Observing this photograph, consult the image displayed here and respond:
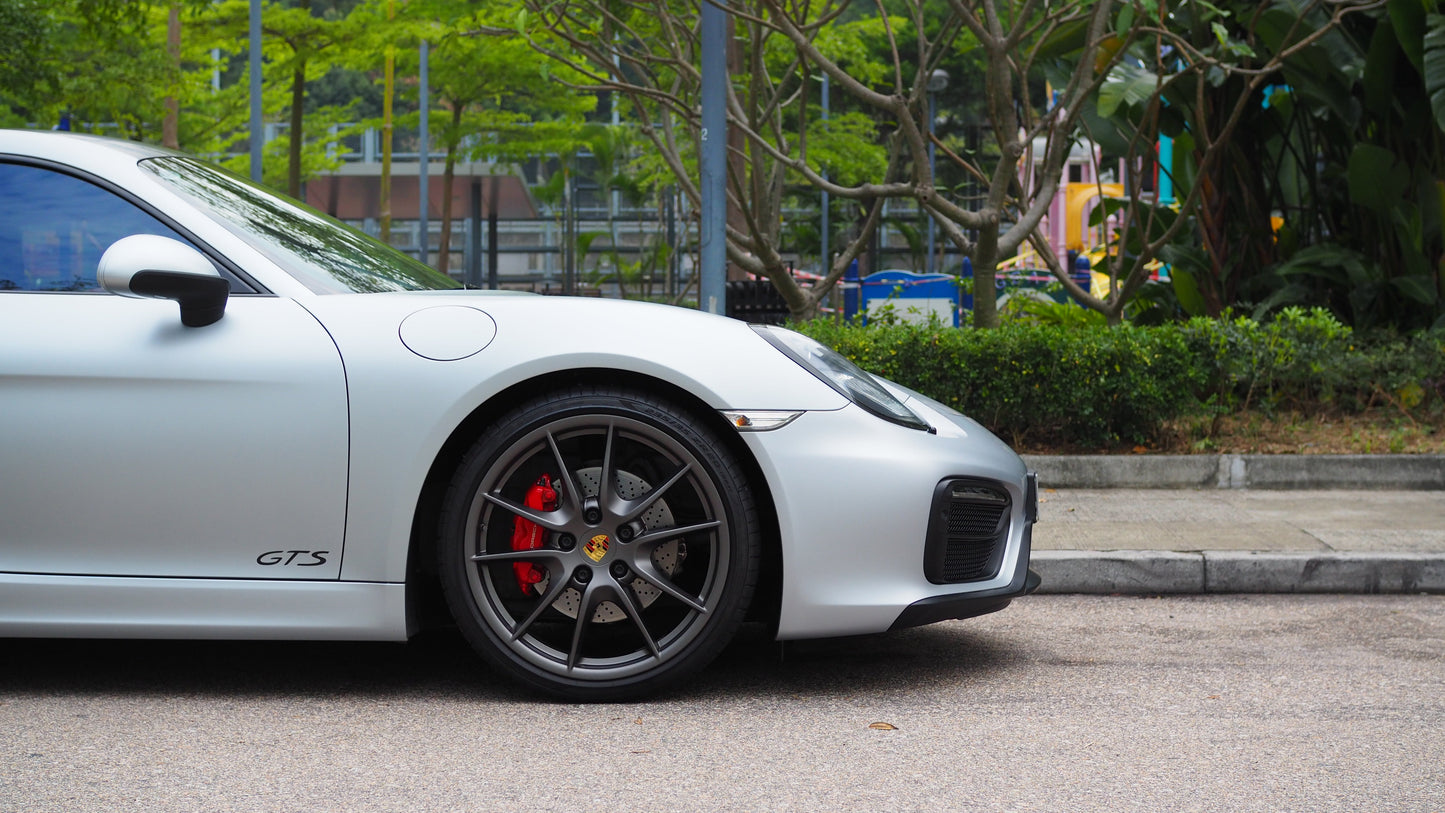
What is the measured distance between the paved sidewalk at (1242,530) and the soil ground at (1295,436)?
327 millimetres

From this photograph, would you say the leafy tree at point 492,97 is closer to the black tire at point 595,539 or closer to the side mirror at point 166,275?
the side mirror at point 166,275

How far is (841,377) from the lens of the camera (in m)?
3.52

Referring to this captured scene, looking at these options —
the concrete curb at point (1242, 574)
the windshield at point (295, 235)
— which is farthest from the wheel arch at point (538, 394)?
the concrete curb at point (1242, 574)

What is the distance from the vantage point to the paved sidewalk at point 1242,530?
504cm

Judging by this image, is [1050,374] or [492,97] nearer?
[1050,374]

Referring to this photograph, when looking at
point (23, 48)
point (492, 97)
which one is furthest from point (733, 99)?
point (492, 97)

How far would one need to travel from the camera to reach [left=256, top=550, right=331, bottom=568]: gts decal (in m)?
3.28

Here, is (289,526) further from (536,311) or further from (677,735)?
(677,735)

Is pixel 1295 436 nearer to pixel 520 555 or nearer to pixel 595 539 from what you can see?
pixel 595 539

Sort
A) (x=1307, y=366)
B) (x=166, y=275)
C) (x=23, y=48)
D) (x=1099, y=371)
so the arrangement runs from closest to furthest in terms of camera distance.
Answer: (x=166, y=275) → (x=1099, y=371) → (x=1307, y=366) → (x=23, y=48)

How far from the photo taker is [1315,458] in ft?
23.6

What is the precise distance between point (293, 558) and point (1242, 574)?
3422 mm

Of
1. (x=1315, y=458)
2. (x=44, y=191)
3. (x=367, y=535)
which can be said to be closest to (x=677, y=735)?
(x=367, y=535)

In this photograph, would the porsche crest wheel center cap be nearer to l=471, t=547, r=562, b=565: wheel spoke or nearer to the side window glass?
Result: l=471, t=547, r=562, b=565: wheel spoke
